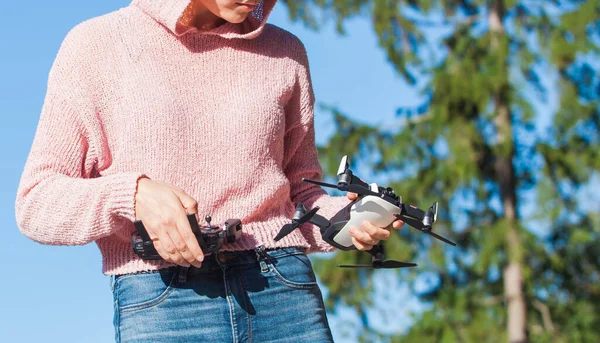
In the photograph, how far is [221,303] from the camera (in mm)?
1858

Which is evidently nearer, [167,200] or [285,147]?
[167,200]

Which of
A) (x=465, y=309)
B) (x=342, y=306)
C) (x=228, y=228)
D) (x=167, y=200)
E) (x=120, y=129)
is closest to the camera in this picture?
(x=167, y=200)

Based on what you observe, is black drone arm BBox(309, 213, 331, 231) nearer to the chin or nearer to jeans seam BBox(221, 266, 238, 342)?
jeans seam BBox(221, 266, 238, 342)

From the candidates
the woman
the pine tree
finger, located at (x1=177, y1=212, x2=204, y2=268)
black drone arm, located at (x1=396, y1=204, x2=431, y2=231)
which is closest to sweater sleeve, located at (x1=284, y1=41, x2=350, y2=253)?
the woman

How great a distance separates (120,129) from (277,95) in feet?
1.33

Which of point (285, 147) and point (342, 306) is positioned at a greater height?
point (285, 147)

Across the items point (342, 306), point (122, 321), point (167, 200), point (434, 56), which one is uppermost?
point (167, 200)

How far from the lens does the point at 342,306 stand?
1082 centimetres

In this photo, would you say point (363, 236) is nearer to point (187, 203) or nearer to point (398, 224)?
point (398, 224)

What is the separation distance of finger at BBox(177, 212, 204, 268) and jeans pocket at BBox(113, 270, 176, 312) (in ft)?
0.57

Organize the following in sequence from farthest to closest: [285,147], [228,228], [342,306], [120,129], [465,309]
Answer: [342,306] < [465,309] < [285,147] < [120,129] < [228,228]

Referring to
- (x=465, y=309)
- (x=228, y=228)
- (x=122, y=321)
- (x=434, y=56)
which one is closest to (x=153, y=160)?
(x=228, y=228)

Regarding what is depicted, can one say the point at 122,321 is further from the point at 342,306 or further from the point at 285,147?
the point at 342,306

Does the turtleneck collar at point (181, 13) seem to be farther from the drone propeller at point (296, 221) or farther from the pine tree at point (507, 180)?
the pine tree at point (507, 180)
